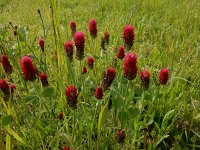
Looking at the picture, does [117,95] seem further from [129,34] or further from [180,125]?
[180,125]

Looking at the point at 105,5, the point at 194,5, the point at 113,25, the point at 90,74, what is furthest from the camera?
the point at 105,5

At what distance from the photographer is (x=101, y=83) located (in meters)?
1.55

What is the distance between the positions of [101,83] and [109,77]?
0.13 m

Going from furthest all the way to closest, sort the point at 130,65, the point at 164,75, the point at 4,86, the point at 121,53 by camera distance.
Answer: the point at 121,53
the point at 164,75
the point at 4,86
the point at 130,65

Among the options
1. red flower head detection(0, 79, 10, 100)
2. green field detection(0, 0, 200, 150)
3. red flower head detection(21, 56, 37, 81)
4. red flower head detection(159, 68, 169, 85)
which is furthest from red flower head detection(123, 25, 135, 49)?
red flower head detection(0, 79, 10, 100)

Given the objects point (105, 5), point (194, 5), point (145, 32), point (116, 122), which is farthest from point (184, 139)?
point (105, 5)

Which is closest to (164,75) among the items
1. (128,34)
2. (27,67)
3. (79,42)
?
(128,34)

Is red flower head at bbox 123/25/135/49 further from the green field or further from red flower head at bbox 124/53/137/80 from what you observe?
red flower head at bbox 124/53/137/80

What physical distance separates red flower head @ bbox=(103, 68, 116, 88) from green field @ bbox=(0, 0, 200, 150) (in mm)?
53

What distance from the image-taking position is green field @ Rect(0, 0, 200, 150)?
4.74 feet

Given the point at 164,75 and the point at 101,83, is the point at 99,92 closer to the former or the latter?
the point at 101,83

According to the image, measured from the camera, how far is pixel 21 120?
67.7 inches

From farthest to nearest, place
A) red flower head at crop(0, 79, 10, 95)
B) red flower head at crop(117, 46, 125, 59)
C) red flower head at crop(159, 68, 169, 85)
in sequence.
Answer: red flower head at crop(117, 46, 125, 59) < red flower head at crop(159, 68, 169, 85) < red flower head at crop(0, 79, 10, 95)

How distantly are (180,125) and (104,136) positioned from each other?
20.2 inches
